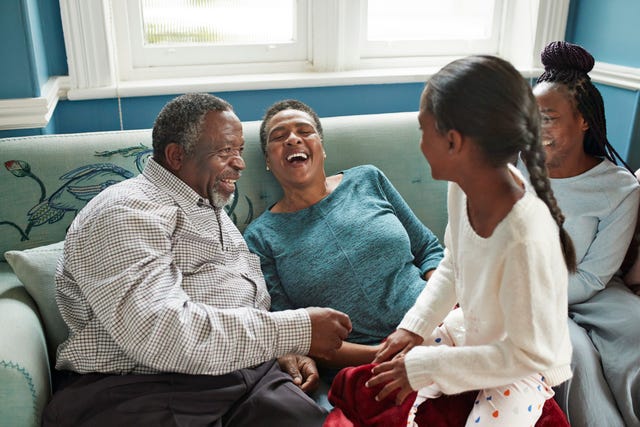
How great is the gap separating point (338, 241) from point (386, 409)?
59cm

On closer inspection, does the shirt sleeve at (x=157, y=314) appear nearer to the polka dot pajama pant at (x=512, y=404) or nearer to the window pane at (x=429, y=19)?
the polka dot pajama pant at (x=512, y=404)

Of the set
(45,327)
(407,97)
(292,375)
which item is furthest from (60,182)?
(407,97)

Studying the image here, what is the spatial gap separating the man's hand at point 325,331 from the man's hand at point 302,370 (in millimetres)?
161

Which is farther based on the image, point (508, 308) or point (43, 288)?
point (43, 288)

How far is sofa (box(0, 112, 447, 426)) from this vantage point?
1340 millimetres

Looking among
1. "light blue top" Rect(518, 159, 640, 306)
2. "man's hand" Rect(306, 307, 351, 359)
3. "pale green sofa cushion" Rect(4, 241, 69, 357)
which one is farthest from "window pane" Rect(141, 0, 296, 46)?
"man's hand" Rect(306, 307, 351, 359)

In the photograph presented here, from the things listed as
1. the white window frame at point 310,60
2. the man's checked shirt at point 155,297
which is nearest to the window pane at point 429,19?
the white window frame at point 310,60

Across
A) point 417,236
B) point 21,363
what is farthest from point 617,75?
point 21,363

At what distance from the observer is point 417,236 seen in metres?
1.92

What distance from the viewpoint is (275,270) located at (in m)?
1.80

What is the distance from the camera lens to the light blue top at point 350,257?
1.73 m

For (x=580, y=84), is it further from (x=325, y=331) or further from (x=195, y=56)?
(x=195, y=56)

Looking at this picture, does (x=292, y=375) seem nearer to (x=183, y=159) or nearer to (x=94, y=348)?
(x=94, y=348)

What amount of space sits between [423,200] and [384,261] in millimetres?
455
